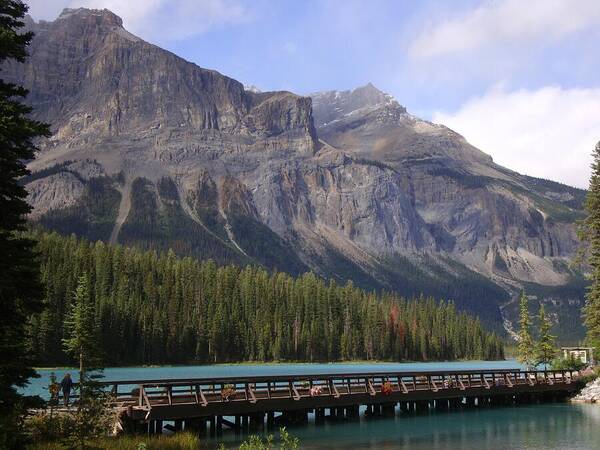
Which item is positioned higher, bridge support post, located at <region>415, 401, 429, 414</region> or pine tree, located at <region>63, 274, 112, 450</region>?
pine tree, located at <region>63, 274, 112, 450</region>

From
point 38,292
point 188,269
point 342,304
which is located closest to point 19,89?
point 38,292

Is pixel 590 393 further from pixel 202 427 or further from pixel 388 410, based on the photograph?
pixel 202 427

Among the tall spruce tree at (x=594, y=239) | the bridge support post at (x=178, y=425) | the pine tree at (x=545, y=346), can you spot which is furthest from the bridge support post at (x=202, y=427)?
the pine tree at (x=545, y=346)

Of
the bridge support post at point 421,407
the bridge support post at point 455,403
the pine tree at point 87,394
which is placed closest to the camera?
the pine tree at point 87,394

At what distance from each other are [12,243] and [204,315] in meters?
139

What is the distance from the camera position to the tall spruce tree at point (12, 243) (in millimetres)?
26812

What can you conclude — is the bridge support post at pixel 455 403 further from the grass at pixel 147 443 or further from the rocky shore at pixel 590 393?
the grass at pixel 147 443

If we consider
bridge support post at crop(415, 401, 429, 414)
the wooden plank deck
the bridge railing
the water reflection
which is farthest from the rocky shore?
bridge support post at crop(415, 401, 429, 414)

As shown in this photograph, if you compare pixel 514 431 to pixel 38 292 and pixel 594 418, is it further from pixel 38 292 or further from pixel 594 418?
pixel 38 292

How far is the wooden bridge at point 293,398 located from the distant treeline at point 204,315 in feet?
230

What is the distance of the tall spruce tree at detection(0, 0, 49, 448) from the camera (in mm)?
26812

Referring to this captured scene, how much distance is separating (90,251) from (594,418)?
412ft

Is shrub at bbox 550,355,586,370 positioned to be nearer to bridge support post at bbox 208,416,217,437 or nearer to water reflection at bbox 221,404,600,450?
water reflection at bbox 221,404,600,450

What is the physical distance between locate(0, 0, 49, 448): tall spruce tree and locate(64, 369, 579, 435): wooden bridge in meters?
15.2
